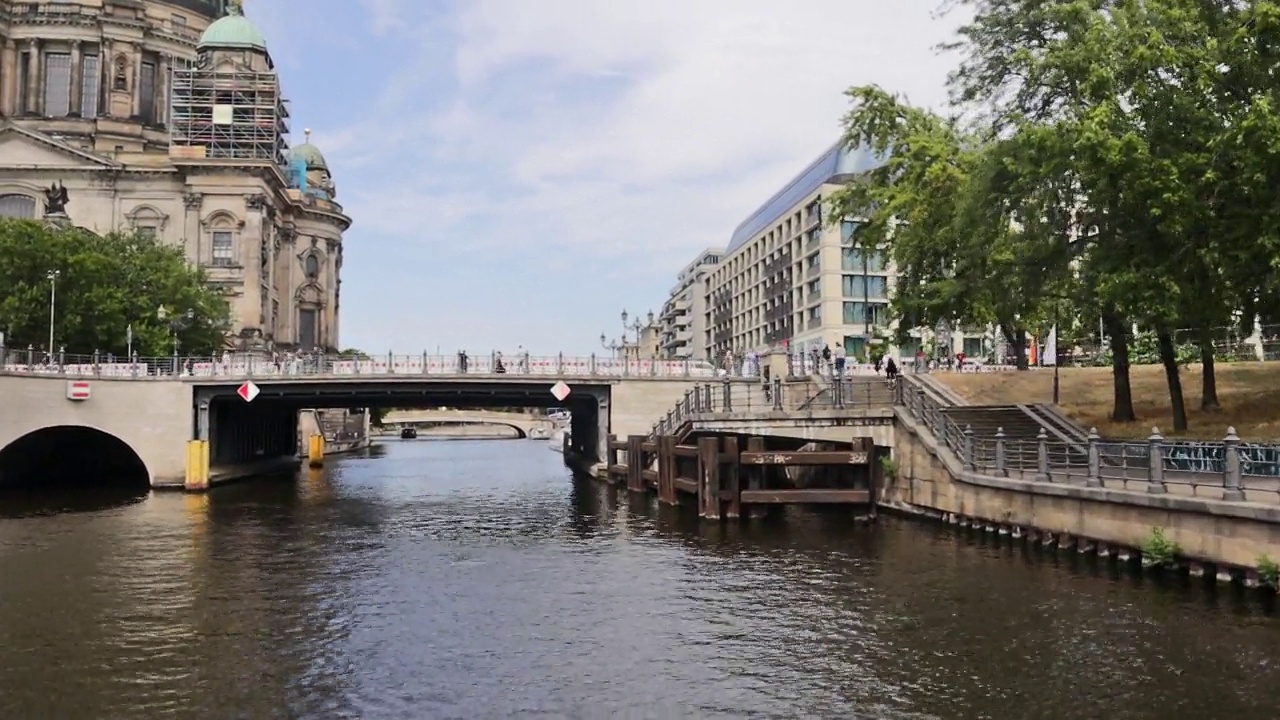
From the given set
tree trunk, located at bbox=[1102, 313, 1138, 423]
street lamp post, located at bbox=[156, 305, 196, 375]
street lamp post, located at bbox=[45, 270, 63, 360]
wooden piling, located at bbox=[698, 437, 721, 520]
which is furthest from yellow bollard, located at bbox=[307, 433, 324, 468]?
tree trunk, located at bbox=[1102, 313, 1138, 423]

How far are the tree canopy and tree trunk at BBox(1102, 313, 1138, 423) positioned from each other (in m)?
0.07

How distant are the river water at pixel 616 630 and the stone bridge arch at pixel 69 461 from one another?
26.5m

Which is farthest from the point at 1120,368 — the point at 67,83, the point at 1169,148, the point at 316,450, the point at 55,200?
the point at 67,83

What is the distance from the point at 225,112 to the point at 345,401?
153 ft

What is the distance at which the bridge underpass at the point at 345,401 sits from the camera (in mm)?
59281

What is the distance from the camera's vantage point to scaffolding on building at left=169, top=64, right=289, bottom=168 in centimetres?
10175

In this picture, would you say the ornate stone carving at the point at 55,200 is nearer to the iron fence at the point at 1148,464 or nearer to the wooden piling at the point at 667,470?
the wooden piling at the point at 667,470

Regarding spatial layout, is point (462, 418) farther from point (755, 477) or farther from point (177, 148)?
point (755, 477)

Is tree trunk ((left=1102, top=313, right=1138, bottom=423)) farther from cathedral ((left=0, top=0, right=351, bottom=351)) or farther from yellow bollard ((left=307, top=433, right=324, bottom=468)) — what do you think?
cathedral ((left=0, top=0, right=351, bottom=351))

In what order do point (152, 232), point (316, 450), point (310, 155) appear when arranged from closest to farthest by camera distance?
point (316, 450), point (152, 232), point (310, 155)

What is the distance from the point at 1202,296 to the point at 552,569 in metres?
19.2

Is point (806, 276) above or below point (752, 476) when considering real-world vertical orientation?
above

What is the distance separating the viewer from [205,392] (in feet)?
190

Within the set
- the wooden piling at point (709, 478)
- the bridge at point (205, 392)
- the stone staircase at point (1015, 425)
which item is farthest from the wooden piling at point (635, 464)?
the stone staircase at point (1015, 425)
